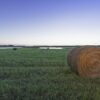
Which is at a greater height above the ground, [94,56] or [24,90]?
[94,56]

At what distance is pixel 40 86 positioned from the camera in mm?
9523

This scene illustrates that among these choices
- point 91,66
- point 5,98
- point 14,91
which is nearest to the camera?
point 5,98

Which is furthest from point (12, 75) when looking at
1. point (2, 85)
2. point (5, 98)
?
point (5, 98)

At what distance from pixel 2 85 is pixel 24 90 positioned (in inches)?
43.1

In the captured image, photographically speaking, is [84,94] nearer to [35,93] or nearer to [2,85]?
[35,93]

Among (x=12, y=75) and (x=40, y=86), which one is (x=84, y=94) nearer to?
(x=40, y=86)

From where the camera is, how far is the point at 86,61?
13125 millimetres

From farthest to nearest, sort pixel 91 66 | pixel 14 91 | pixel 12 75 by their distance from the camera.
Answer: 1. pixel 91 66
2. pixel 12 75
3. pixel 14 91

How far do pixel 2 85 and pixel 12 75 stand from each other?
2.52 meters

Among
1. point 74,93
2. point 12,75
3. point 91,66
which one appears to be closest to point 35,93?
point 74,93

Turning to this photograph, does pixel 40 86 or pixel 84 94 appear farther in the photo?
pixel 40 86

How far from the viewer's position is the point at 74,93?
8617 millimetres

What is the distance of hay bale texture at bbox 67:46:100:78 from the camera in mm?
12758

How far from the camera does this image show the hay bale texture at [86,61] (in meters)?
12.8
